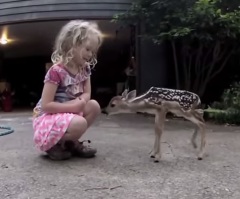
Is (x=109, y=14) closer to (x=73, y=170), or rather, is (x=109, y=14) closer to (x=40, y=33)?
(x=40, y=33)

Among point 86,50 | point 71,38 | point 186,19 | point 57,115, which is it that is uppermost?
point 186,19

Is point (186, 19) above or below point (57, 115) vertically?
above

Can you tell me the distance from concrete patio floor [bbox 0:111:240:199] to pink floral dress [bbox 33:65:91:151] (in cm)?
20

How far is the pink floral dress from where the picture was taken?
3561mm

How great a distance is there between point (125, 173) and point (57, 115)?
0.82 meters

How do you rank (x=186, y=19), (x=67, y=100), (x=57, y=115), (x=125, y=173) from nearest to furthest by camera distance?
(x=125, y=173)
(x=57, y=115)
(x=67, y=100)
(x=186, y=19)

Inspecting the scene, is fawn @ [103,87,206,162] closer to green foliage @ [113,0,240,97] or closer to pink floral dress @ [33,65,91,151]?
pink floral dress @ [33,65,91,151]

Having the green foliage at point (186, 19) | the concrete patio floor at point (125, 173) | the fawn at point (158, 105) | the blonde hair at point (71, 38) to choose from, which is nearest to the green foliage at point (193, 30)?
the green foliage at point (186, 19)

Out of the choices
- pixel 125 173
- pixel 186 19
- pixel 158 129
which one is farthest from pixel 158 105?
pixel 186 19

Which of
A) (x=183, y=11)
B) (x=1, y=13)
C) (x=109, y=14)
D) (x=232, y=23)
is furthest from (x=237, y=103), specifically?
(x=1, y=13)

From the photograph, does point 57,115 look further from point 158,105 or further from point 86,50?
point 158,105

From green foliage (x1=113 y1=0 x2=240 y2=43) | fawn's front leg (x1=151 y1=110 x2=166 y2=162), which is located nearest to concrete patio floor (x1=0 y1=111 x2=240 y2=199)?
fawn's front leg (x1=151 y1=110 x2=166 y2=162)

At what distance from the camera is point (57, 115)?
3619 millimetres

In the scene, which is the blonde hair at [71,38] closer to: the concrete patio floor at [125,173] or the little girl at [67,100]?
the little girl at [67,100]
